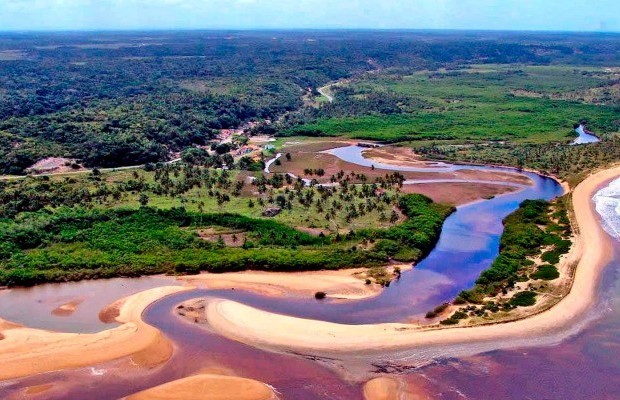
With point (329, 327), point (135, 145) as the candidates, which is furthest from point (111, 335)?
point (135, 145)

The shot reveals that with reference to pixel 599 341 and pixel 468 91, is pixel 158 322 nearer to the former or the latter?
pixel 599 341

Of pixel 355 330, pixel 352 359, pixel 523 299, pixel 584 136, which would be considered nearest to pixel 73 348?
pixel 352 359

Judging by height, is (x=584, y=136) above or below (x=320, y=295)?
above

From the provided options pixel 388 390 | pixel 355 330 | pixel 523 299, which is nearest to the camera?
pixel 388 390

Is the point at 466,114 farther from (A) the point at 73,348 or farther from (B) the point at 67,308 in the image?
(A) the point at 73,348

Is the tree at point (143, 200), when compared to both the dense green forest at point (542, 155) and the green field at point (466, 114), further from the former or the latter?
the green field at point (466, 114)

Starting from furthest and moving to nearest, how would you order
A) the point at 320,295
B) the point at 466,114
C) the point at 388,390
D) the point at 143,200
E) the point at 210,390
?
the point at 466,114
the point at 143,200
the point at 320,295
the point at 210,390
the point at 388,390
